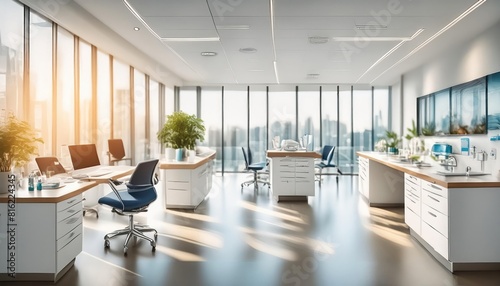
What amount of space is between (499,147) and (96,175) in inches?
218

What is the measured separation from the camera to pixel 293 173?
6812 mm

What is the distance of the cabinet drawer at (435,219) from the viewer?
3447 mm

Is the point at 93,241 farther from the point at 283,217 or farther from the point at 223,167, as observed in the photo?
the point at 223,167

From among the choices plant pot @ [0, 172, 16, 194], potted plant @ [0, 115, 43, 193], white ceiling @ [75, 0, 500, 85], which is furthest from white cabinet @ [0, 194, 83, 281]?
white ceiling @ [75, 0, 500, 85]

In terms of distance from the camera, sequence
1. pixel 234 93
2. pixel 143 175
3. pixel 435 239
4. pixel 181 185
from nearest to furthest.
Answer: pixel 435 239 → pixel 143 175 → pixel 181 185 → pixel 234 93

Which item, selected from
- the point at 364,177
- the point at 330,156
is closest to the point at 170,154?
the point at 364,177

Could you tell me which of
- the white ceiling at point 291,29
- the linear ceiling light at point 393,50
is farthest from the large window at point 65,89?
the linear ceiling light at point 393,50

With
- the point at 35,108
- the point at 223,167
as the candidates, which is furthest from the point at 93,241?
the point at 223,167

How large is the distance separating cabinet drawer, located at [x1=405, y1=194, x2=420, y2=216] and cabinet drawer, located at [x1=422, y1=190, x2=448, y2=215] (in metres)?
0.21

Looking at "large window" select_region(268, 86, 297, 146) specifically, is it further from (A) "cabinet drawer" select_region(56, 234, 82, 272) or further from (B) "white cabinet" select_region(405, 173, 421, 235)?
(A) "cabinet drawer" select_region(56, 234, 82, 272)

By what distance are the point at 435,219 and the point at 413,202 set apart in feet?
2.37

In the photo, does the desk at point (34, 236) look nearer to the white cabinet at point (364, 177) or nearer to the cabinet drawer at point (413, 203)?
the cabinet drawer at point (413, 203)

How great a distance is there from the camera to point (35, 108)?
16.2 feet

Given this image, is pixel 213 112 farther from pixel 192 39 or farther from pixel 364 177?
pixel 364 177
